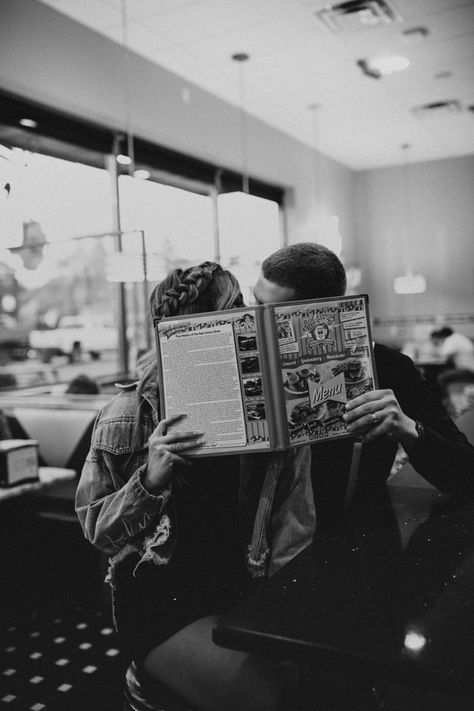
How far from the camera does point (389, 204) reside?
32.7ft

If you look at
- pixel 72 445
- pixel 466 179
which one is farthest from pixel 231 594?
pixel 466 179

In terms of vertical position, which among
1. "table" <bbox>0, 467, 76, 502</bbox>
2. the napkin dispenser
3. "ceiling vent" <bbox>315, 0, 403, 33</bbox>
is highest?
"ceiling vent" <bbox>315, 0, 403, 33</bbox>

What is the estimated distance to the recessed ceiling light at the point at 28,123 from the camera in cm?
443

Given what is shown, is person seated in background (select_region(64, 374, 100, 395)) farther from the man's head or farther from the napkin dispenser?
the man's head

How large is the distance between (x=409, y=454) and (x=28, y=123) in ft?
13.1

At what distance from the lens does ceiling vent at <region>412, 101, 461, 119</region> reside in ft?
22.5

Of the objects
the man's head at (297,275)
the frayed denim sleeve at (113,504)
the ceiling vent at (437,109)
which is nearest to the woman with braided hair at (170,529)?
the frayed denim sleeve at (113,504)

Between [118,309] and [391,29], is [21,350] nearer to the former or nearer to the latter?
[118,309]

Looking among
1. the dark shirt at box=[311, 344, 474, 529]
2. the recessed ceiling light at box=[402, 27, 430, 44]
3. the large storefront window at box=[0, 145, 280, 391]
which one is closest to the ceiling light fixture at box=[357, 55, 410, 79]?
the recessed ceiling light at box=[402, 27, 430, 44]

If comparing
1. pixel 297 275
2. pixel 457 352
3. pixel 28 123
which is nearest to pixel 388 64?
pixel 28 123

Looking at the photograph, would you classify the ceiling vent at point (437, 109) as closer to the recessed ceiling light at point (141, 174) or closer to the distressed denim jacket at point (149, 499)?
the recessed ceiling light at point (141, 174)

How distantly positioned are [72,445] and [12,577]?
866 millimetres

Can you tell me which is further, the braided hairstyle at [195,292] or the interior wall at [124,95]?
the interior wall at [124,95]

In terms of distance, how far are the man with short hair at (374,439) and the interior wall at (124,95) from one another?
3484 mm
